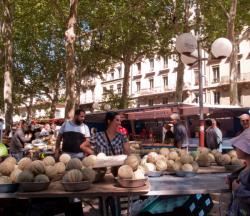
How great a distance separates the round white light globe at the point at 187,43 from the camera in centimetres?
860

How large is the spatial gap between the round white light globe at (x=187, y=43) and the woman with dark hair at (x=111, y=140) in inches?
159

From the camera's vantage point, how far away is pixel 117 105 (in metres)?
33.1

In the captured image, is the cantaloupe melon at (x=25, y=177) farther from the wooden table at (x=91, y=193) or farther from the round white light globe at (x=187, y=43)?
the round white light globe at (x=187, y=43)

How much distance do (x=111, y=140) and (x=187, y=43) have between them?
4235 mm

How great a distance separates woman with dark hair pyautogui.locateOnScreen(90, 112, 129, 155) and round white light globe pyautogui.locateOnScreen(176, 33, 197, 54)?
4049mm

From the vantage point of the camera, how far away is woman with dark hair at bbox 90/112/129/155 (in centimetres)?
507

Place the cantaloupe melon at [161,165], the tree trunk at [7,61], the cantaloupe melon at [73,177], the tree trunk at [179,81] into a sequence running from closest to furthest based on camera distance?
the cantaloupe melon at [73,177] < the cantaloupe melon at [161,165] < the tree trunk at [7,61] < the tree trunk at [179,81]

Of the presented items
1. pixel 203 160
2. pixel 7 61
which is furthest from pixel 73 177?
pixel 7 61

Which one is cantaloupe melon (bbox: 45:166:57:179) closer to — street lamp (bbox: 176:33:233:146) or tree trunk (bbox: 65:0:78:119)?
street lamp (bbox: 176:33:233:146)

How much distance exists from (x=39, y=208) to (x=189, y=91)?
1771 inches

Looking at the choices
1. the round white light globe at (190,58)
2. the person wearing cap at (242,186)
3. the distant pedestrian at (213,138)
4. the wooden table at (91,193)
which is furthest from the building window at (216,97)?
the person wearing cap at (242,186)

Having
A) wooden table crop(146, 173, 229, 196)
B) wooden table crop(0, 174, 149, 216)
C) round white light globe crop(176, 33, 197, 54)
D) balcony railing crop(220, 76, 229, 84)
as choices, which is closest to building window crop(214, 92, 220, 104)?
balcony railing crop(220, 76, 229, 84)

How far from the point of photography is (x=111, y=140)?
5102 millimetres

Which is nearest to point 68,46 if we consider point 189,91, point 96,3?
point 96,3
